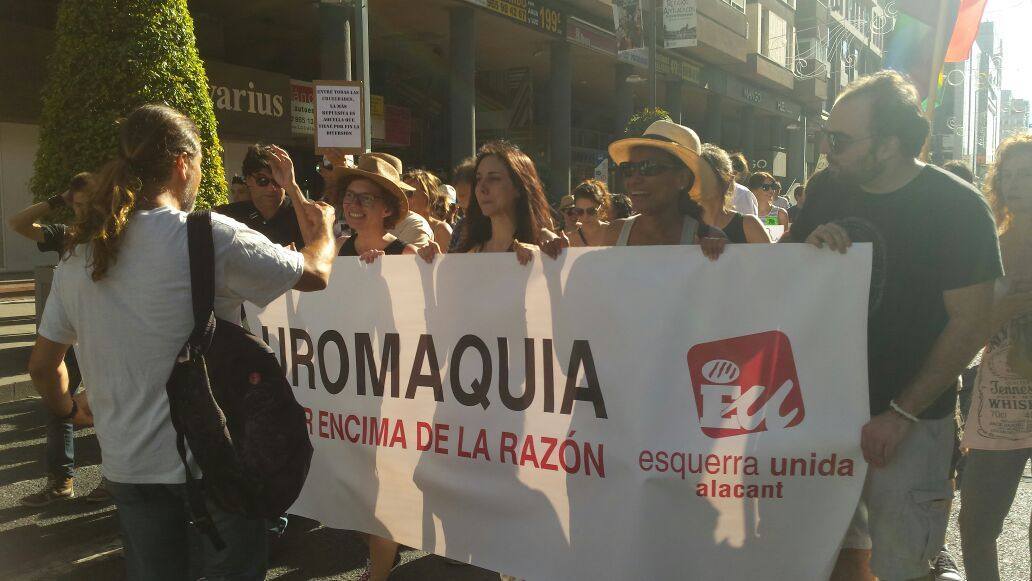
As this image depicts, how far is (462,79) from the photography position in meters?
17.9

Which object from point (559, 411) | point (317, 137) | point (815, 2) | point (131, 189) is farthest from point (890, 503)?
point (815, 2)

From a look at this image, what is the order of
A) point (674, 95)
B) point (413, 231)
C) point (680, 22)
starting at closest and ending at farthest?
point (413, 231), point (680, 22), point (674, 95)

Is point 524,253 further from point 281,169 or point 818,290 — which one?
point 818,290

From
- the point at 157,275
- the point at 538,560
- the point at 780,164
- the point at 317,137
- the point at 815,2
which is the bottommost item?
the point at 538,560

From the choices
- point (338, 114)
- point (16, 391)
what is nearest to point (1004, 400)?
point (338, 114)

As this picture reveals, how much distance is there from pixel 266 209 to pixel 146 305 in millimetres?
3059

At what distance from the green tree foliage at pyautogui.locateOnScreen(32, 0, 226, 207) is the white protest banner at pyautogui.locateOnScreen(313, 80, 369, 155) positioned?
1267 millimetres

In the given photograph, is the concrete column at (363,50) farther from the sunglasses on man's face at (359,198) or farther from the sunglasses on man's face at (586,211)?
the sunglasses on man's face at (359,198)

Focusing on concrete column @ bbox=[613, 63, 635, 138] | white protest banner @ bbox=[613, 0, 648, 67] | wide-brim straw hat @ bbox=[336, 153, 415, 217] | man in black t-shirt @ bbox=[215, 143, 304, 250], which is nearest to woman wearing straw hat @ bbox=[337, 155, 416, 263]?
wide-brim straw hat @ bbox=[336, 153, 415, 217]

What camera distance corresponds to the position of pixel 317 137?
31.1ft

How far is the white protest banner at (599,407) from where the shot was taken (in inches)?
112

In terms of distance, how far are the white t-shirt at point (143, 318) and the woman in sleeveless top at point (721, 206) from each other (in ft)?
6.94

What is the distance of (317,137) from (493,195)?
6.08 m

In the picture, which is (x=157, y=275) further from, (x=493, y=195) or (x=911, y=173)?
(x=911, y=173)
